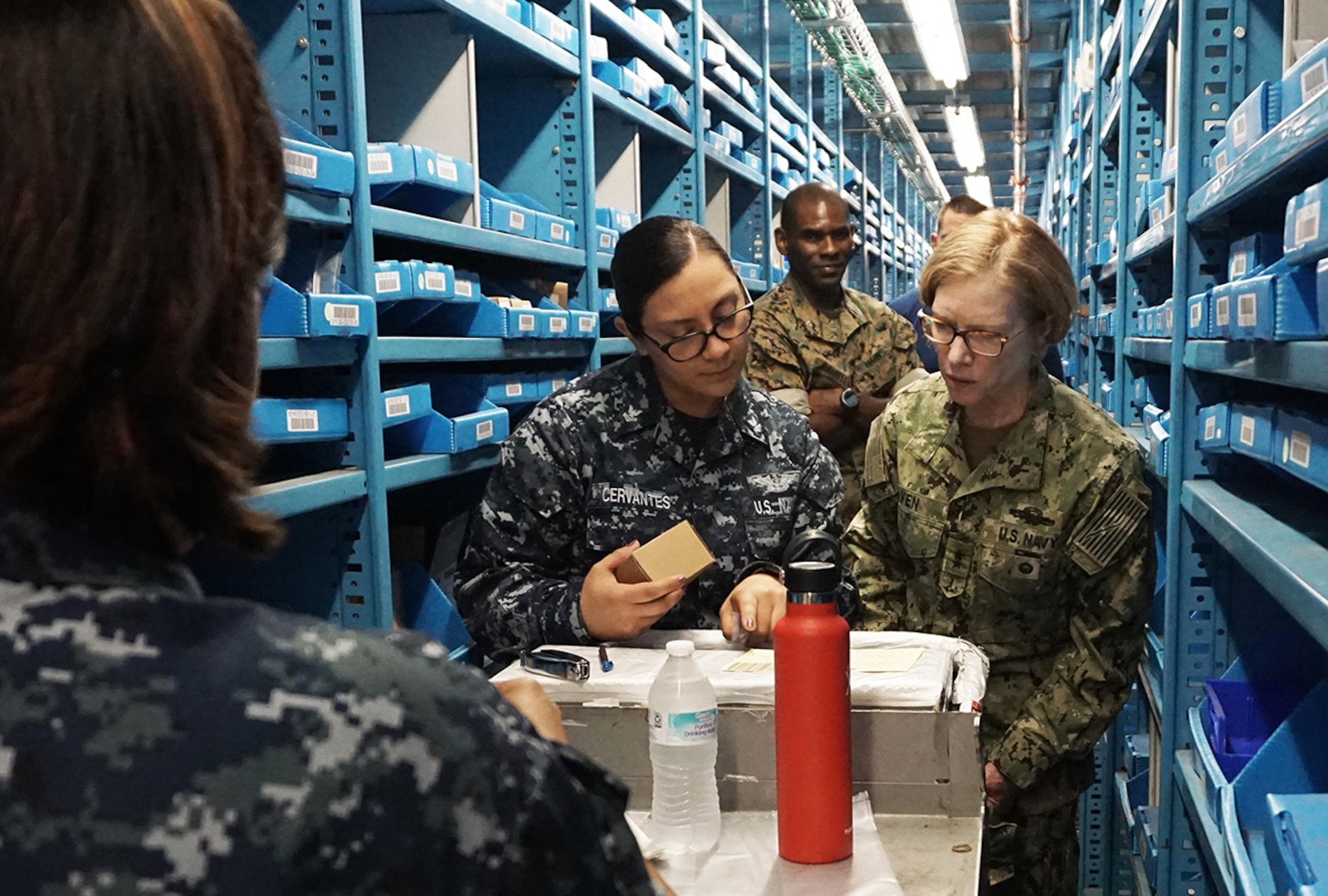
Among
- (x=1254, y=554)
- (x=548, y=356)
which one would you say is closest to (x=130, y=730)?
(x=1254, y=554)

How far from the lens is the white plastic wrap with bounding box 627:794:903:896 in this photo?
112 cm

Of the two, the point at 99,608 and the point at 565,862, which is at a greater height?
the point at 99,608

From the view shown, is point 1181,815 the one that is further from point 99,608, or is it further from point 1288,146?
point 99,608

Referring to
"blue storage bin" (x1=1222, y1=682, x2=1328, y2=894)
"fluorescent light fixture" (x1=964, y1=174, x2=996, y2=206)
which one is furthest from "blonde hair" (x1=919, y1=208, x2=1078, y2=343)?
"fluorescent light fixture" (x1=964, y1=174, x2=996, y2=206)

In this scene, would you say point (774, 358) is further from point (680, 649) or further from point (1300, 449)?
point (680, 649)

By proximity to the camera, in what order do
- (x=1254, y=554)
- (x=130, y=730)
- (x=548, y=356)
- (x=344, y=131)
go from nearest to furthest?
(x=130, y=730) → (x=1254, y=554) → (x=344, y=131) → (x=548, y=356)

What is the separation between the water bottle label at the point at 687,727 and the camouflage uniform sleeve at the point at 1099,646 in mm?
935

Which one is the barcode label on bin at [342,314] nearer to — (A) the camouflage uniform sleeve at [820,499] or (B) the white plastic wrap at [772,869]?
(A) the camouflage uniform sleeve at [820,499]

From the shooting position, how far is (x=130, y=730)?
50 centimetres

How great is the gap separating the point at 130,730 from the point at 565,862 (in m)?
0.21

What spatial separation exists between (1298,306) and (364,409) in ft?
5.10

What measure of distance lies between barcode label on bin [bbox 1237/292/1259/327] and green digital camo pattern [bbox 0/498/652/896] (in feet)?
4.39

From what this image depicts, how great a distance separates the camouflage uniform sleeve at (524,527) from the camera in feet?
6.24

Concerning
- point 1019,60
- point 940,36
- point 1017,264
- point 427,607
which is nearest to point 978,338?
point 1017,264
